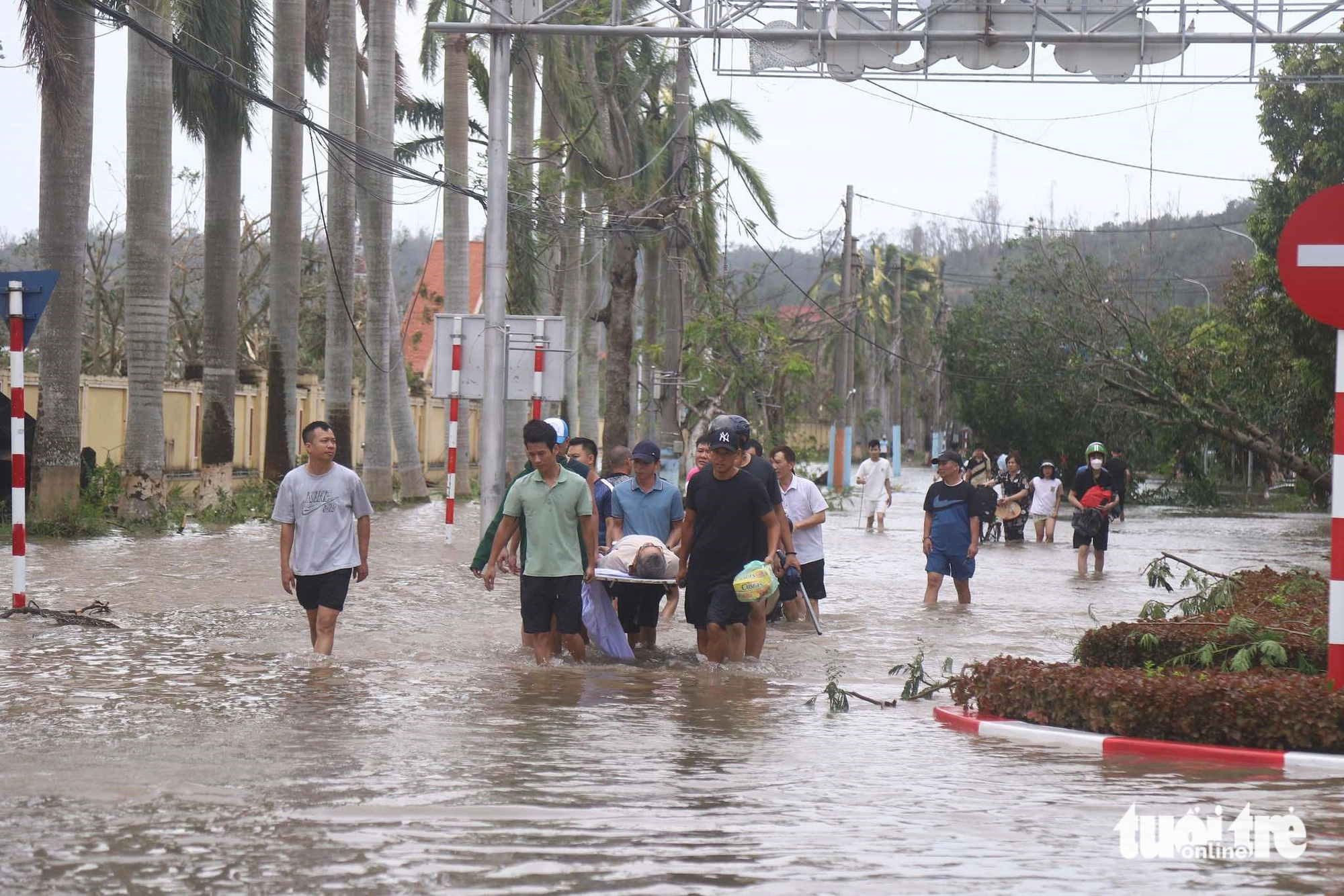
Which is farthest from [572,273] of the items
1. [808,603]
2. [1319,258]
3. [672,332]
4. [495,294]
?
[1319,258]

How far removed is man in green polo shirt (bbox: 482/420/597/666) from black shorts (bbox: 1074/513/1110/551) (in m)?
11.4

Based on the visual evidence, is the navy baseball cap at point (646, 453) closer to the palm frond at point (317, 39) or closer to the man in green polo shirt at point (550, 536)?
the man in green polo shirt at point (550, 536)

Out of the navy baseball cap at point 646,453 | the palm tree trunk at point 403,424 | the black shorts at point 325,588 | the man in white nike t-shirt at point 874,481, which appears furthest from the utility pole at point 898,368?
the black shorts at point 325,588

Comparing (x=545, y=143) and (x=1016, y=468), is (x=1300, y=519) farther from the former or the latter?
(x=545, y=143)

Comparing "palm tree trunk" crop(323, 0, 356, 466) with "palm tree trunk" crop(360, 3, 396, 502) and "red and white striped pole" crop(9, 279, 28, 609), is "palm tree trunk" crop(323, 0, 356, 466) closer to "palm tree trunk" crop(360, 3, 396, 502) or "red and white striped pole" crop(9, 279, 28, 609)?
"palm tree trunk" crop(360, 3, 396, 502)

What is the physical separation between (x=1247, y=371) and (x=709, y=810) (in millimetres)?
31978

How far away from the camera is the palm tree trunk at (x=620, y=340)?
2773 cm

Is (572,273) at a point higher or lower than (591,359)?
higher

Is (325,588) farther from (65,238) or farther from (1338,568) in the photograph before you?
(65,238)

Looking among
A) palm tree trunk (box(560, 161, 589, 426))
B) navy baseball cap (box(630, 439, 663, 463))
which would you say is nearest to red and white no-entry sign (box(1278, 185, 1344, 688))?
navy baseball cap (box(630, 439, 663, 463))

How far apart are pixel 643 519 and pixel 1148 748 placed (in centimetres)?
482

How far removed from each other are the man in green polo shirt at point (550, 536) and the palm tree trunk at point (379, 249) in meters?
18.6

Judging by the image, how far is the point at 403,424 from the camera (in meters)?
31.3

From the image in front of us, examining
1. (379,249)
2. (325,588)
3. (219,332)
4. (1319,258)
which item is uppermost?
(379,249)
